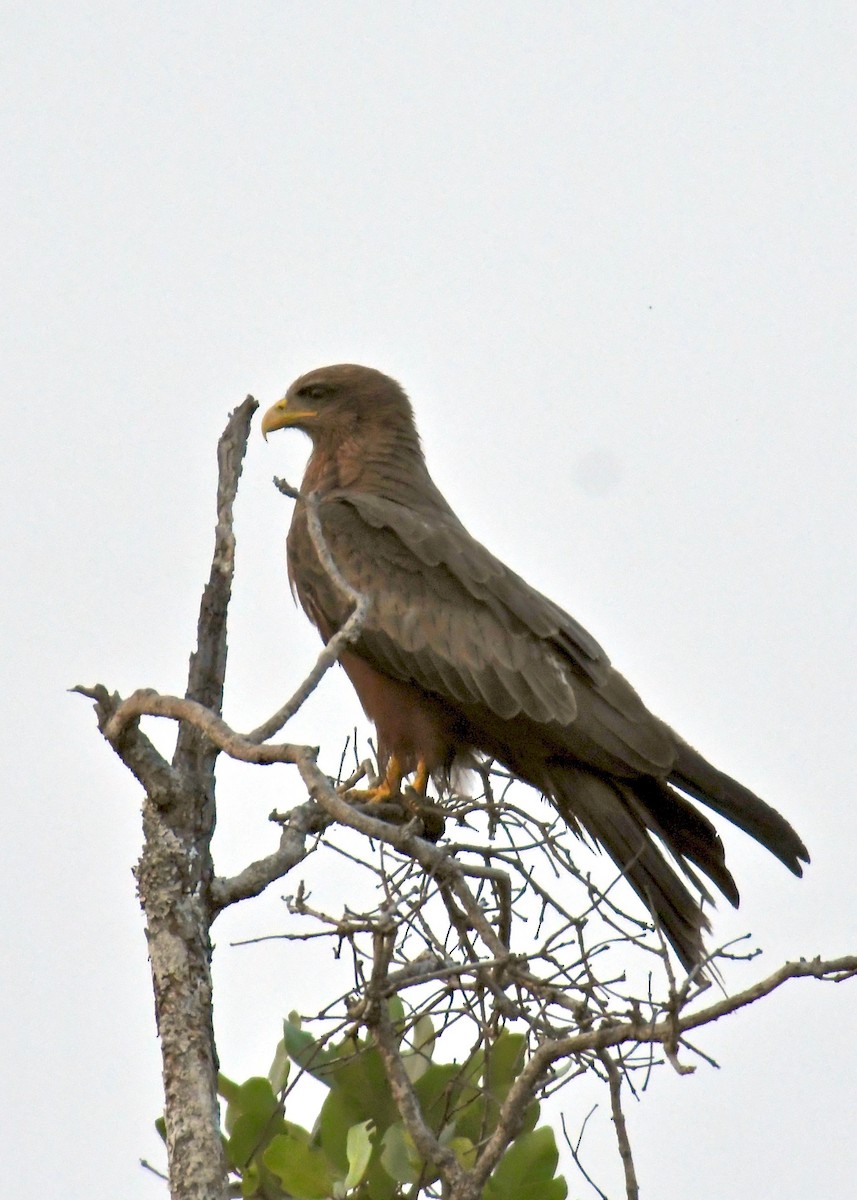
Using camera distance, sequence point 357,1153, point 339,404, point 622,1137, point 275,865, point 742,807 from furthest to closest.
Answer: point 339,404 < point 742,807 < point 275,865 < point 357,1153 < point 622,1137

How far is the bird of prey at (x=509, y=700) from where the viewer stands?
223 inches

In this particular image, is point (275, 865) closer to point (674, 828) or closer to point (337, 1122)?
point (337, 1122)

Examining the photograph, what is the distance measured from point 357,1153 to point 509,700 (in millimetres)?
2404

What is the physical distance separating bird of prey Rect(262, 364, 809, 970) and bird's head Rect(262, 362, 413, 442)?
692 mm

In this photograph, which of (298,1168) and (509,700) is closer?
(298,1168)

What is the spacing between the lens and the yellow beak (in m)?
7.45

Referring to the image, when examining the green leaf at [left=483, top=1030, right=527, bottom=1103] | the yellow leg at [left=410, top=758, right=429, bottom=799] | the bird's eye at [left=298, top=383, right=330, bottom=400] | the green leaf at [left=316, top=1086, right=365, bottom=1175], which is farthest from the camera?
the bird's eye at [left=298, top=383, right=330, bottom=400]

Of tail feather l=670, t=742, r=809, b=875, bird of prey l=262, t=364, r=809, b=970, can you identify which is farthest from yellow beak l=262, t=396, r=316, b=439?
tail feather l=670, t=742, r=809, b=875

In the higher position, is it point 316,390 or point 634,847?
point 316,390

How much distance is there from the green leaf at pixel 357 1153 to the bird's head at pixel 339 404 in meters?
3.96

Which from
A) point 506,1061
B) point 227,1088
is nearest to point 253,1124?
point 227,1088

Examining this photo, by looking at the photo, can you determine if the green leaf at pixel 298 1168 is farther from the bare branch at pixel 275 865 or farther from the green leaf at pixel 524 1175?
the bare branch at pixel 275 865

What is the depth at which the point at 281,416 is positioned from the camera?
7477 millimetres

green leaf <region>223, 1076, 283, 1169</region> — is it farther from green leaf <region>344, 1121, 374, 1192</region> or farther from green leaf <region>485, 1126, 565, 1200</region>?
green leaf <region>485, 1126, 565, 1200</region>
